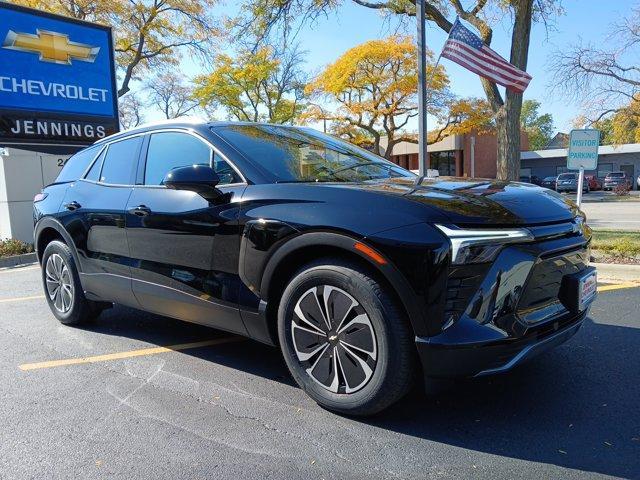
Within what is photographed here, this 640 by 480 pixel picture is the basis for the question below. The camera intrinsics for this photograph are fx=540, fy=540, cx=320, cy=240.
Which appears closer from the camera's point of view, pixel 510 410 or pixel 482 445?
pixel 482 445

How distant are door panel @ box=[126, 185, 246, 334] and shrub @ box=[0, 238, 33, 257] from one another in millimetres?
8247

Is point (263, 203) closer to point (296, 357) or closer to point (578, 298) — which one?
point (296, 357)

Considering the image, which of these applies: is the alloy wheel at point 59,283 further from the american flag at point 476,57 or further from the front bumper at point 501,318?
Result: the american flag at point 476,57

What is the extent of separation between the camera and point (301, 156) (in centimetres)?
375

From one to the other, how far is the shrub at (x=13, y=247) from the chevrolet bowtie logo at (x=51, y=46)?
4324 mm

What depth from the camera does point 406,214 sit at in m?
2.71

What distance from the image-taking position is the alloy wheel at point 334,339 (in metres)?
2.86

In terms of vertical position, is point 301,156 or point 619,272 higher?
point 301,156

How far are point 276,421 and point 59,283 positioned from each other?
3.11 m

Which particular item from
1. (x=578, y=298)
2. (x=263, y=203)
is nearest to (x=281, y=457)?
(x=263, y=203)

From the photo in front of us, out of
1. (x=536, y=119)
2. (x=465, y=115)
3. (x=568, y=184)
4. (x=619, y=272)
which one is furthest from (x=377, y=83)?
(x=536, y=119)

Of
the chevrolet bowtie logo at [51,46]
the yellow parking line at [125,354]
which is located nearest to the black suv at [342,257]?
the yellow parking line at [125,354]

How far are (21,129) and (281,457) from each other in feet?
39.2

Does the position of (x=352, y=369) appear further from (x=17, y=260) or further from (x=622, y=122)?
(x=622, y=122)
